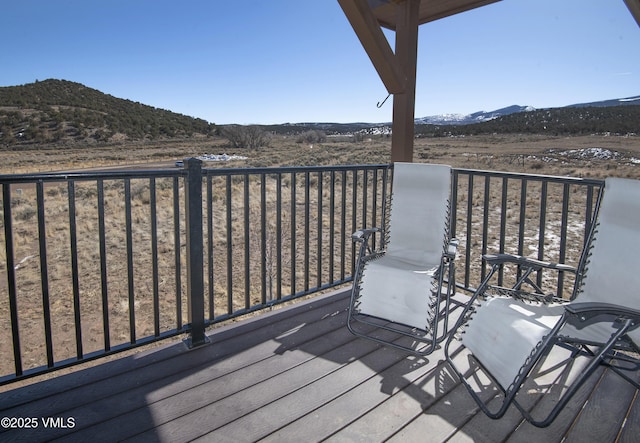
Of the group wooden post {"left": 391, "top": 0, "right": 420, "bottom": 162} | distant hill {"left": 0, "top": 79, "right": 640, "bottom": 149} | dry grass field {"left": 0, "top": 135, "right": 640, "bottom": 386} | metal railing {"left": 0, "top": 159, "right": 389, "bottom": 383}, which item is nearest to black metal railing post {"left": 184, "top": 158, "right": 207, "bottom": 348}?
metal railing {"left": 0, "top": 159, "right": 389, "bottom": 383}

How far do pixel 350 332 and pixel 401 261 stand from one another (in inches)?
24.3

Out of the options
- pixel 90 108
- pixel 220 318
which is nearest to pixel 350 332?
pixel 220 318

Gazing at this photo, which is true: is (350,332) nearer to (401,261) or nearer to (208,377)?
(401,261)

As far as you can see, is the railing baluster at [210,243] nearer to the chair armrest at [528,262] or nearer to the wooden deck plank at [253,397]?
the wooden deck plank at [253,397]

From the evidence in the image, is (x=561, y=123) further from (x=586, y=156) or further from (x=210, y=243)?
(x=210, y=243)

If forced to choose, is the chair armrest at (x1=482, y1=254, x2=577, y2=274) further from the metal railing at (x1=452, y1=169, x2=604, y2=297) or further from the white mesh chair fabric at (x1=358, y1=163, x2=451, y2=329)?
the white mesh chair fabric at (x1=358, y1=163, x2=451, y2=329)

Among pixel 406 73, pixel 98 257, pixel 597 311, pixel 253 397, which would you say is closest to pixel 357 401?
pixel 253 397

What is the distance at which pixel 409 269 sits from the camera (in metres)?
2.52

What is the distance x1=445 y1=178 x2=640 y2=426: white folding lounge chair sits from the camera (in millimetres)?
1521

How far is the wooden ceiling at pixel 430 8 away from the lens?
3469mm

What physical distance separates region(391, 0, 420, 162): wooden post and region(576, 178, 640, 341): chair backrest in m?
1.63

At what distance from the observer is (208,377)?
198 cm

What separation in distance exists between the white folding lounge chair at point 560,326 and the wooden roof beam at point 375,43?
5.79ft

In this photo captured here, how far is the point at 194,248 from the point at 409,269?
1292 mm
